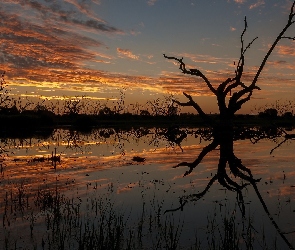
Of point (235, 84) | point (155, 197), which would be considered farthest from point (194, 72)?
point (155, 197)

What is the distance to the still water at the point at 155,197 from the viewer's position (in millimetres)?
8148

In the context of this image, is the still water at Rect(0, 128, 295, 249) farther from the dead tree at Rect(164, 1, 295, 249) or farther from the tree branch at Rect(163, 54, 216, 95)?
the tree branch at Rect(163, 54, 216, 95)

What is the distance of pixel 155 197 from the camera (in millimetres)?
11938

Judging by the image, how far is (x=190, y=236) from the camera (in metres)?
8.23

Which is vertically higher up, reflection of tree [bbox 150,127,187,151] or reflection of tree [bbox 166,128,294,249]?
reflection of tree [bbox 150,127,187,151]

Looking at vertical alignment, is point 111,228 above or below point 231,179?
below

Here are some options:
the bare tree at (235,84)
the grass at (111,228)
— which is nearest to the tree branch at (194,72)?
the bare tree at (235,84)

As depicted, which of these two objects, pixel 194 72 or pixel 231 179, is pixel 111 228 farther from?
pixel 194 72

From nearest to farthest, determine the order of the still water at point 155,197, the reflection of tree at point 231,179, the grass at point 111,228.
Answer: the grass at point 111,228
the still water at point 155,197
the reflection of tree at point 231,179

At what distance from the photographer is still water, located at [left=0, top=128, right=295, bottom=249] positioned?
815 centimetres

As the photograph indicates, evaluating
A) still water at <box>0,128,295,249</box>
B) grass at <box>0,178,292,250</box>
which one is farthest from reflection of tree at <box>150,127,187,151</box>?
grass at <box>0,178,292,250</box>

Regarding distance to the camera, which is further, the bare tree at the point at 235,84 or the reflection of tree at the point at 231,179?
the bare tree at the point at 235,84

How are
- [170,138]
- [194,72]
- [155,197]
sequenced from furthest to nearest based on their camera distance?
[170,138]
[194,72]
[155,197]

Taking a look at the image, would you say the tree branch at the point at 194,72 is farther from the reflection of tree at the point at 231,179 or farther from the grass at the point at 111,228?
the grass at the point at 111,228
